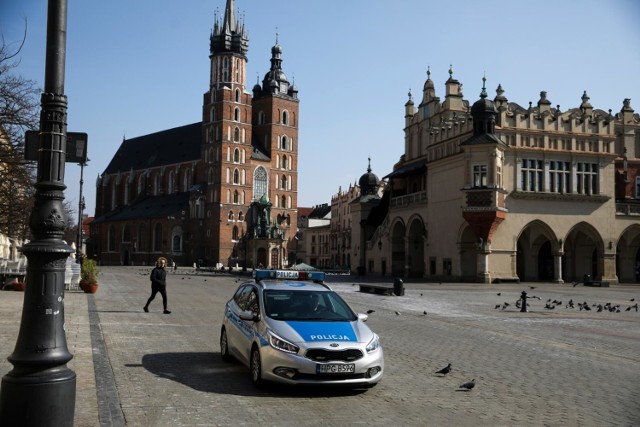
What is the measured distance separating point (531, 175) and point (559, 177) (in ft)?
8.15

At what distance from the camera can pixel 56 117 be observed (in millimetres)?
7133

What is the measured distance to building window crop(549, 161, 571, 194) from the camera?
→ 52.1 meters

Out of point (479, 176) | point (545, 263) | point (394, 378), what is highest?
point (479, 176)

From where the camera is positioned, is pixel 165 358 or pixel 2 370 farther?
pixel 165 358

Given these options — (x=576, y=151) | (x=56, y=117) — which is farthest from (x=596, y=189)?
(x=56, y=117)

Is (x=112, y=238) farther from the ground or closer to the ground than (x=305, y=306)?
farther from the ground

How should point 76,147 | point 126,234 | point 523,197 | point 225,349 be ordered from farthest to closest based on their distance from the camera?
point 126,234 < point 523,197 < point 225,349 < point 76,147

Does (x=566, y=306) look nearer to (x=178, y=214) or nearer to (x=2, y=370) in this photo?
(x=2, y=370)

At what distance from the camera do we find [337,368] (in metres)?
8.95

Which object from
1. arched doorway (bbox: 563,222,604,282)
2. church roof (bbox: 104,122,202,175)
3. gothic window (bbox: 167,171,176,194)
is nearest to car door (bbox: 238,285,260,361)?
arched doorway (bbox: 563,222,604,282)

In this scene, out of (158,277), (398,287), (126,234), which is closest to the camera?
(158,277)

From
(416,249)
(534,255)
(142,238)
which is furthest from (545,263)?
(142,238)

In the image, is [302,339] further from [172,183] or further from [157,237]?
[172,183]

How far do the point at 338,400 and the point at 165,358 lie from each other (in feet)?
14.0
